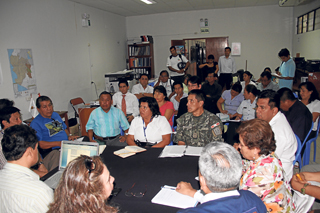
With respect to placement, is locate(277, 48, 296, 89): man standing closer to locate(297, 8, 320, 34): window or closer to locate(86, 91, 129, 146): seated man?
locate(297, 8, 320, 34): window

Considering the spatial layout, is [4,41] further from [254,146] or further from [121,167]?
[254,146]

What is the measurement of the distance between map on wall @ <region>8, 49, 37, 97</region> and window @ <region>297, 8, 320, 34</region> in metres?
7.04

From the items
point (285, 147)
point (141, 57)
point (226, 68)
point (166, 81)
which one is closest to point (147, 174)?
point (285, 147)

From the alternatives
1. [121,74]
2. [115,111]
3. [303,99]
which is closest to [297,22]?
[303,99]

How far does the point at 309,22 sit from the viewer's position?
682 cm

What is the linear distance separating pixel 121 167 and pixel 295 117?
2.62 m

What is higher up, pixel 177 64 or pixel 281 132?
pixel 177 64

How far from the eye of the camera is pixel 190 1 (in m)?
7.50

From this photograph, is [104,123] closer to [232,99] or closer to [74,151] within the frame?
[74,151]

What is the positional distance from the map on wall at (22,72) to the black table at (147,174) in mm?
3319

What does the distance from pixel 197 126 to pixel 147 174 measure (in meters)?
1.23

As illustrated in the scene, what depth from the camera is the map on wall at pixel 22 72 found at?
4.73 meters

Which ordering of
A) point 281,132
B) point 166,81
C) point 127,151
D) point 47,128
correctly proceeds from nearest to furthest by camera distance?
point 281,132 < point 127,151 < point 47,128 < point 166,81

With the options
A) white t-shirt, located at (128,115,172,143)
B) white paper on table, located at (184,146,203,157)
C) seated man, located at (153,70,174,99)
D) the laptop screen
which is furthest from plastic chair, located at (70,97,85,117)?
white paper on table, located at (184,146,203,157)
